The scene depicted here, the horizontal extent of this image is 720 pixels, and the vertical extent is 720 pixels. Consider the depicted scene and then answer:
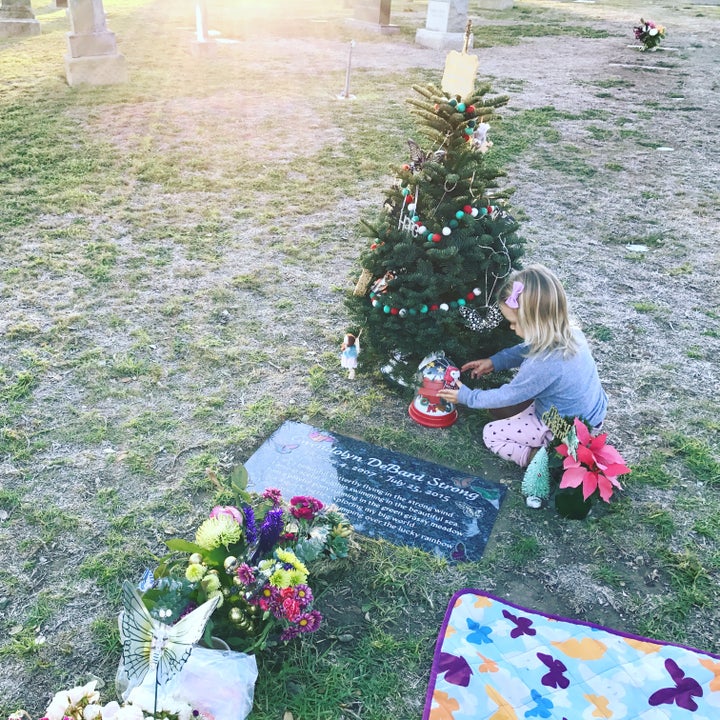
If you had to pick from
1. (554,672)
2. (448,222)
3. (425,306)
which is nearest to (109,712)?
(554,672)

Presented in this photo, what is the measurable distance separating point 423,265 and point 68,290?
3.00 meters

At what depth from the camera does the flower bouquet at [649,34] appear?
14820mm

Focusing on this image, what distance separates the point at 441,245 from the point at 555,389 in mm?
979

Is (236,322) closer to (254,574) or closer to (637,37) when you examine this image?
(254,574)

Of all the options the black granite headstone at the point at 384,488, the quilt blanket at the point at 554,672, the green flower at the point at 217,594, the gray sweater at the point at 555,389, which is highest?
the gray sweater at the point at 555,389

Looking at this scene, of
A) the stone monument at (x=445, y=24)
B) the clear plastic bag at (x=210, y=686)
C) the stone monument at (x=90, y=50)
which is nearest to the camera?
the clear plastic bag at (x=210, y=686)

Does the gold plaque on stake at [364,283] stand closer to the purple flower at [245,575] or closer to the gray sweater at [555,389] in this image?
the gray sweater at [555,389]

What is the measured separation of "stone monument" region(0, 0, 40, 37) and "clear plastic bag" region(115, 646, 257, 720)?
15691 mm

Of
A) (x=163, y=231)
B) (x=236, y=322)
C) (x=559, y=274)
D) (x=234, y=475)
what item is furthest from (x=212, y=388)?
(x=559, y=274)

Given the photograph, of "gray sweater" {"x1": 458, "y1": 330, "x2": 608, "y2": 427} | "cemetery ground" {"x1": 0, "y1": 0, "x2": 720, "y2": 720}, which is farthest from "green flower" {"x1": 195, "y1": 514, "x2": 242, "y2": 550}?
"gray sweater" {"x1": 458, "y1": 330, "x2": 608, "y2": 427}

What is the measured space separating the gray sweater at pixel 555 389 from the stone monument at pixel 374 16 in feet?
47.7

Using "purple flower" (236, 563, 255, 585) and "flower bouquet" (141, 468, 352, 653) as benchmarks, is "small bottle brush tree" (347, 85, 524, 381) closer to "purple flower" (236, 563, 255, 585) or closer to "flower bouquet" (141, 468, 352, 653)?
"flower bouquet" (141, 468, 352, 653)

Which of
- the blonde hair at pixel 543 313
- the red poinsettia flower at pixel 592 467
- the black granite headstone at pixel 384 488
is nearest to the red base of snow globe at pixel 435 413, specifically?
the black granite headstone at pixel 384 488

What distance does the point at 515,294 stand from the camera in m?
3.48
